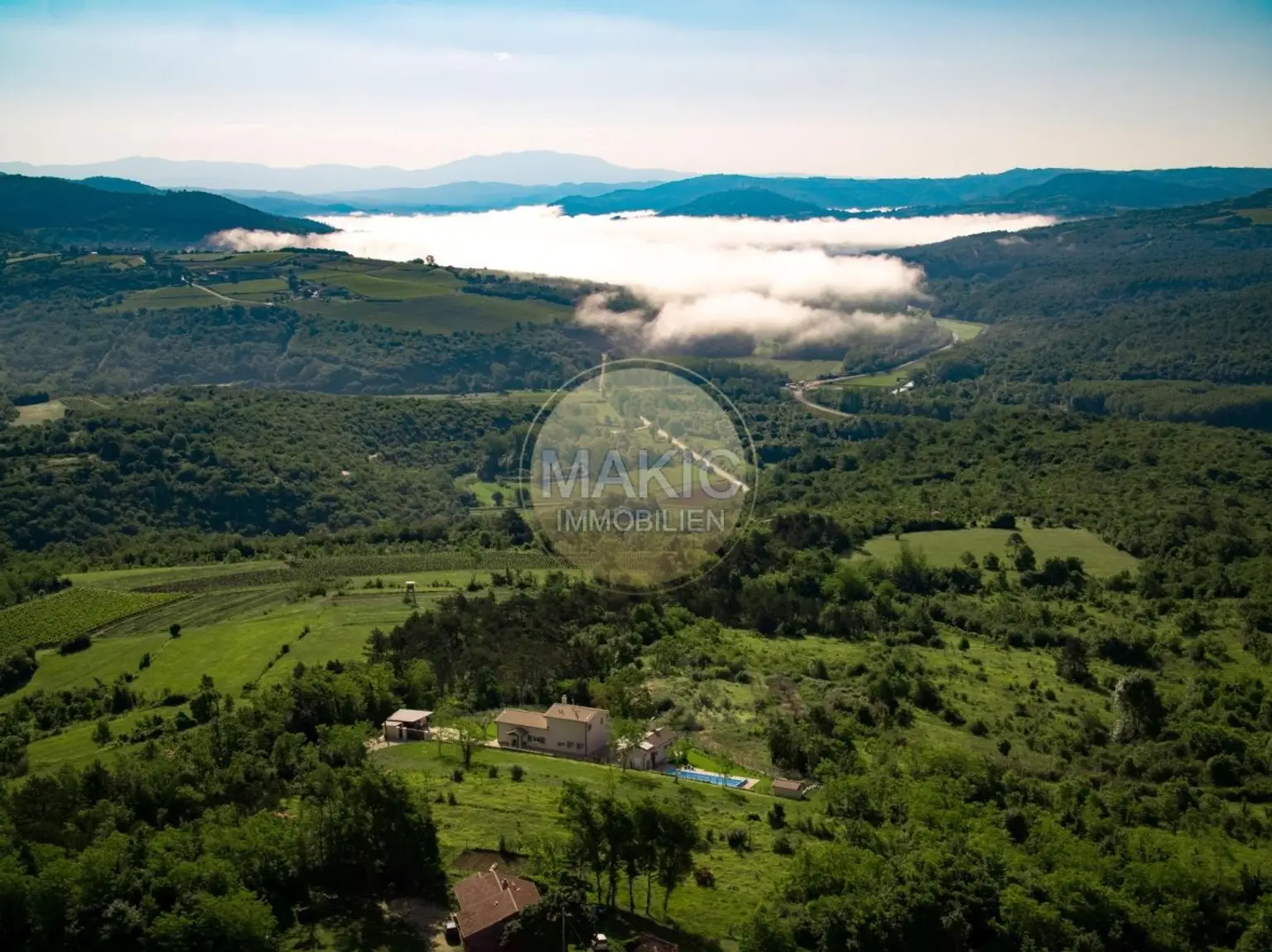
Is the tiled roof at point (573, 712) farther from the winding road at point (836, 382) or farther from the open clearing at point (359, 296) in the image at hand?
the open clearing at point (359, 296)

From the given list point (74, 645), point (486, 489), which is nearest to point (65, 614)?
point (74, 645)

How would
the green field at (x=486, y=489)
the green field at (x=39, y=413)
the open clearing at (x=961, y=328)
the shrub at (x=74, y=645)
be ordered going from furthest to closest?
the open clearing at (x=961, y=328) → the green field at (x=39, y=413) → the green field at (x=486, y=489) → the shrub at (x=74, y=645)

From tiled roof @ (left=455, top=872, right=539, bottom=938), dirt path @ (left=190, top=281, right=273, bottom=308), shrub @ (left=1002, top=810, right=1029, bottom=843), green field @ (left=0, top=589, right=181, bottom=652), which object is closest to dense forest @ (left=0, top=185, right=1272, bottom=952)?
shrub @ (left=1002, top=810, right=1029, bottom=843)

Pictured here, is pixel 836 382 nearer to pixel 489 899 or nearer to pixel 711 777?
pixel 711 777

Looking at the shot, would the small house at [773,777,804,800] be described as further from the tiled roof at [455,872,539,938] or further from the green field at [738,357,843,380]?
the green field at [738,357,843,380]

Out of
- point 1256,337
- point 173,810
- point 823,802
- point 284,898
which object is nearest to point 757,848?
point 823,802

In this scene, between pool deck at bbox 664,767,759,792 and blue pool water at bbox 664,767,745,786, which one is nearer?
pool deck at bbox 664,767,759,792

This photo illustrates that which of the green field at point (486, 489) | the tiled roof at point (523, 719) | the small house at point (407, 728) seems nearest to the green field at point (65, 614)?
the small house at point (407, 728)
